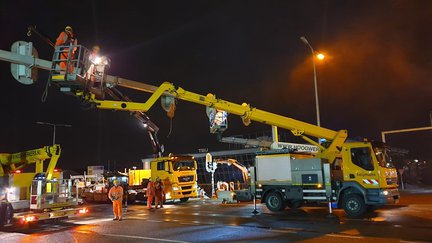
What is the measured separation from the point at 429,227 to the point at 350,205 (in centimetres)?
338

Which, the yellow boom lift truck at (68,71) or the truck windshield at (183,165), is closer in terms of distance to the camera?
the yellow boom lift truck at (68,71)

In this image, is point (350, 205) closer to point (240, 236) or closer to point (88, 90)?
point (240, 236)

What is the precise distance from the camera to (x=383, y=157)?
584 inches

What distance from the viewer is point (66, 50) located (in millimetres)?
10297

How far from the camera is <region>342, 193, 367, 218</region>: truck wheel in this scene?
14.2 m

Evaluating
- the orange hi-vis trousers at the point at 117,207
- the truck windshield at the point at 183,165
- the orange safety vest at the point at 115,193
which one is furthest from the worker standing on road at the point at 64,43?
the truck windshield at the point at 183,165

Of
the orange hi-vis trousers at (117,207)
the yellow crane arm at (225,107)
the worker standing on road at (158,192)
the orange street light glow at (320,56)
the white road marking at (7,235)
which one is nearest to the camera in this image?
the white road marking at (7,235)

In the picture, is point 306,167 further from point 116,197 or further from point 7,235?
point 7,235

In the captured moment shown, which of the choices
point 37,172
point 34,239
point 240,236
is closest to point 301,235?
point 240,236

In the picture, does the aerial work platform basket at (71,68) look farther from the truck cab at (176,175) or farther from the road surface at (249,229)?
the truck cab at (176,175)

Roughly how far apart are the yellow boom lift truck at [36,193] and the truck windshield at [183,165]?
30.2ft

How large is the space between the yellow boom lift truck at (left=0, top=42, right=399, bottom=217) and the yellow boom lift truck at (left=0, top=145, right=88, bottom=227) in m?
4.16

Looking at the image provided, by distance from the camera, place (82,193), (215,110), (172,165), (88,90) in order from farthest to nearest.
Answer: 1. (82,193)
2. (172,165)
3. (215,110)
4. (88,90)

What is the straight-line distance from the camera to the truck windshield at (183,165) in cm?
2402
